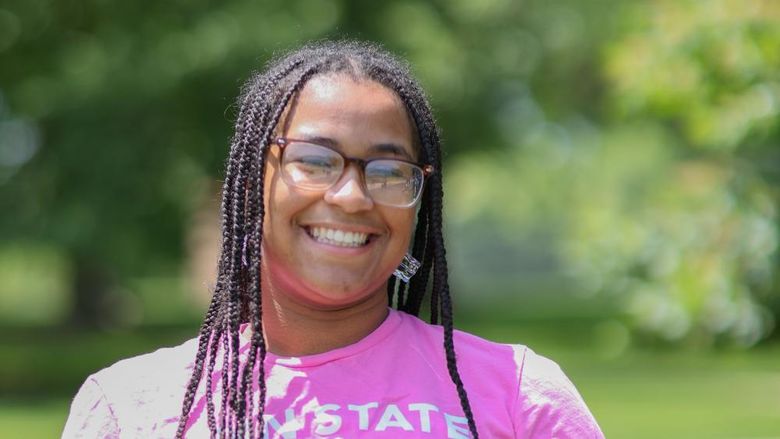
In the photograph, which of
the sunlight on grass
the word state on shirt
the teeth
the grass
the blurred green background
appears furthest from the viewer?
the sunlight on grass

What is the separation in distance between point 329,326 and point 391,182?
0.29 m

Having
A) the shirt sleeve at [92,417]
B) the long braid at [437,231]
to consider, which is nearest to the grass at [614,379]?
the long braid at [437,231]

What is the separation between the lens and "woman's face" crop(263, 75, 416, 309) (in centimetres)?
225

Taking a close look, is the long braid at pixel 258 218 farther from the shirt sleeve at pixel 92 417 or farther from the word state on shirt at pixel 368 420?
the shirt sleeve at pixel 92 417

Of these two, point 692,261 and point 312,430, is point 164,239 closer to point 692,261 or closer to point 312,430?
point 692,261

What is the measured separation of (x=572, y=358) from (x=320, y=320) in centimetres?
1799

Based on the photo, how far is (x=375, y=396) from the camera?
7.25ft

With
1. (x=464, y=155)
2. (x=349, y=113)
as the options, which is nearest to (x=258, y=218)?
(x=349, y=113)

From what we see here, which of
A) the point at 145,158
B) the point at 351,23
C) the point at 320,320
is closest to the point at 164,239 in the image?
the point at 145,158

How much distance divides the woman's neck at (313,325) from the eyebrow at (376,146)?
27 cm

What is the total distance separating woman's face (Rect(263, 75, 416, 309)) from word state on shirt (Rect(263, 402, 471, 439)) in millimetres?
207

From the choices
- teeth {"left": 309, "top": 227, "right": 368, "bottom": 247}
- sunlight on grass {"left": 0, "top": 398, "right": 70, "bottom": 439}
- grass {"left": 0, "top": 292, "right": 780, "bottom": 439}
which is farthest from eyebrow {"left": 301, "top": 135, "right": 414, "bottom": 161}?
sunlight on grass {"left": 0, "top": 398, "right": 70, "bottom": 439}

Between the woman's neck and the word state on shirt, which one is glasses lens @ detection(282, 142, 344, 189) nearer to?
the woman's neck

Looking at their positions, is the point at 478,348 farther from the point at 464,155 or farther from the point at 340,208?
the point at 464,155
